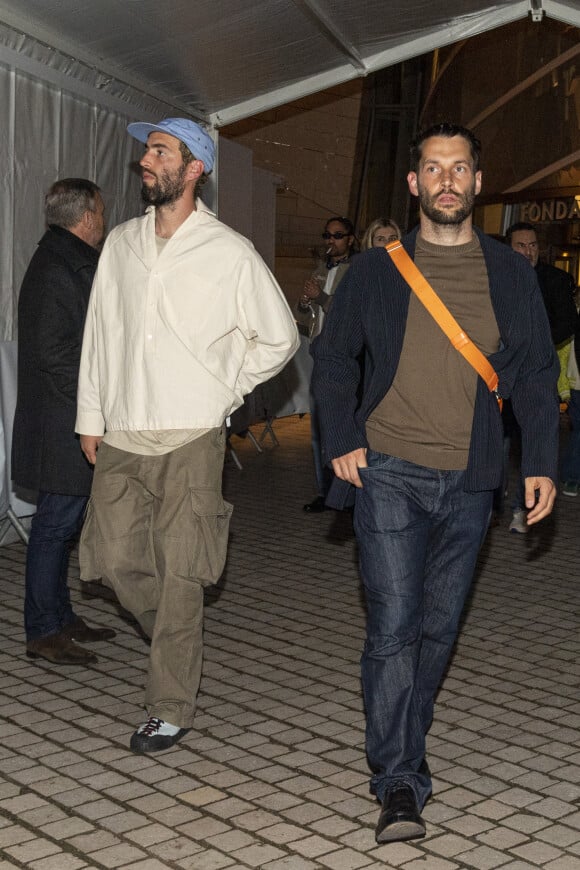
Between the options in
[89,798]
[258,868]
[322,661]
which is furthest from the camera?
[322,661]

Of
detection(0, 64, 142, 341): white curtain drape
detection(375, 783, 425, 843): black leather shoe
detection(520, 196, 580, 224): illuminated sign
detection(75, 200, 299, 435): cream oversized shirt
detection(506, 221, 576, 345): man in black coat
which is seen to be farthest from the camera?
detection(520, 196, 580, 224): illuminated sign

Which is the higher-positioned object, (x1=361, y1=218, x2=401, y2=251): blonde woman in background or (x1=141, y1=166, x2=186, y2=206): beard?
(x1=361, y1=218, x2=401, y2=251): blonde woman in background

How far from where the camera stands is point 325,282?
9.20 meters

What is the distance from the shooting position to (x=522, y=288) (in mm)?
4043

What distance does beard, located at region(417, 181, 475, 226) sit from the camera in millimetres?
3971

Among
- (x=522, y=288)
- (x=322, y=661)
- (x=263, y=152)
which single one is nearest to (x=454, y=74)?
(x=263, y=152)

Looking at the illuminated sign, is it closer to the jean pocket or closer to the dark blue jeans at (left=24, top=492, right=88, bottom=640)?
the dark blue jeans at (left=24, top=492, right=88, bottom=640)

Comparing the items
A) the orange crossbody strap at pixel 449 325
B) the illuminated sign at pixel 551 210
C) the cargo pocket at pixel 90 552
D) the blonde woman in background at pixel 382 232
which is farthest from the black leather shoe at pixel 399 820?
the illuminated sign at pixel 551 210

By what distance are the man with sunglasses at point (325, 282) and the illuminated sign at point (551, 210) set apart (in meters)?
8.17

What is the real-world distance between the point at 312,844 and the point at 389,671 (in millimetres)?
543

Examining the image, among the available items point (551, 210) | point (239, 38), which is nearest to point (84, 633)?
point (239, 38)

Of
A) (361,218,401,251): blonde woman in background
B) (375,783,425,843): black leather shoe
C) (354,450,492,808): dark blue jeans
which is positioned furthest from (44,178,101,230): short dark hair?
(375,783,425,843): black leather shoe

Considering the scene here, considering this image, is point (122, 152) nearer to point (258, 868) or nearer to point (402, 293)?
point (402, 293)

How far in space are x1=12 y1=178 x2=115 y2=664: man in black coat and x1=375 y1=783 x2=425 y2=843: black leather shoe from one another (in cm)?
219
